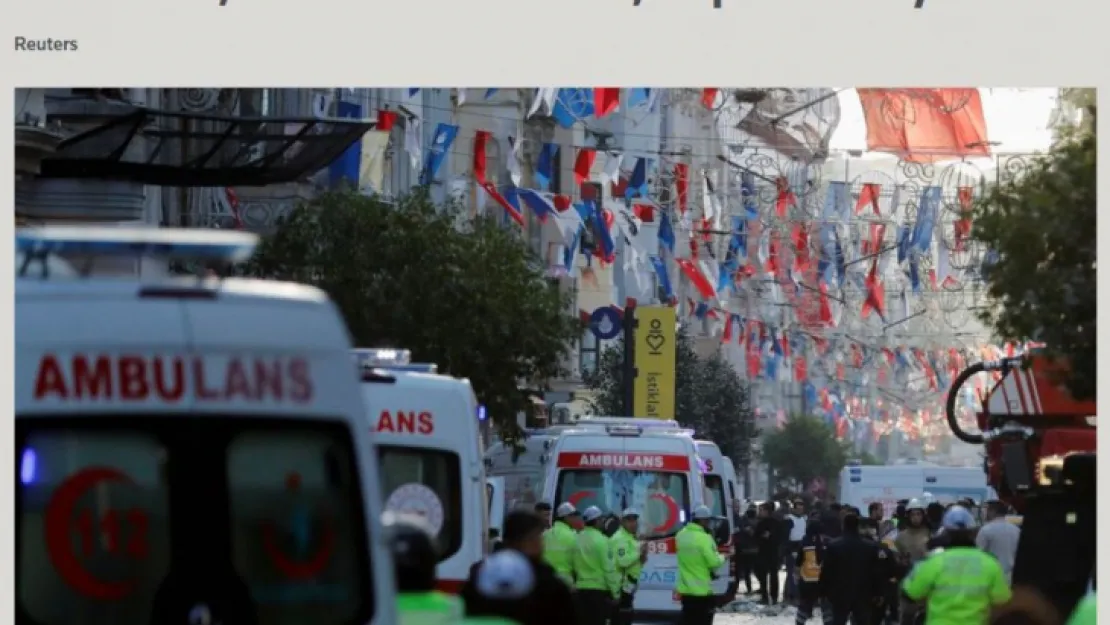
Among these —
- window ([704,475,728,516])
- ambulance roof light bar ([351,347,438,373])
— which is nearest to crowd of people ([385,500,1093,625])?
window ([704,475,728,516])

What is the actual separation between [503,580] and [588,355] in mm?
48282

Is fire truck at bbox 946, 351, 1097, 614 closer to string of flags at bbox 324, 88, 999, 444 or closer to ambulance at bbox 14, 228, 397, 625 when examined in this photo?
ambulance at bbox 14, 228, 397, 625

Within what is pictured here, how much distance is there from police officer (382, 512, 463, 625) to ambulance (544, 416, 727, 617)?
54.5 feet

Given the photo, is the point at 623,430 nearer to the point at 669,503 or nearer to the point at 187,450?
the point at 669,503

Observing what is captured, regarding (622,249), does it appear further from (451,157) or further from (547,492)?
(547,492)

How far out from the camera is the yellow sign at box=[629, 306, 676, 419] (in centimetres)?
4619

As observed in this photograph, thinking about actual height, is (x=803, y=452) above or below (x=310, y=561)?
below

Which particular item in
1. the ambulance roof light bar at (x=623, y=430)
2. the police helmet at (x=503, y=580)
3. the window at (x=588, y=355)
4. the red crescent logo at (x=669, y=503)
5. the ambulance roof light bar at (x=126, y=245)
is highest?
the window at (x=588, y=355)

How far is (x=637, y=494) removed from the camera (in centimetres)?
2597

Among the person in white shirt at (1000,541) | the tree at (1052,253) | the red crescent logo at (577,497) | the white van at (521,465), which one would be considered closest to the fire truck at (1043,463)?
the person in white shirt at (1000,541)

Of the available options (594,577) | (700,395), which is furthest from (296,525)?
(700,395)

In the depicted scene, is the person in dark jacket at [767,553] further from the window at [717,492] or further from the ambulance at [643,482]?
the ambulance at [643,482]

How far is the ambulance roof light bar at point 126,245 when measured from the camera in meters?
8.12

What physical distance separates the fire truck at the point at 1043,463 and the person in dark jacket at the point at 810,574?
1939mm
